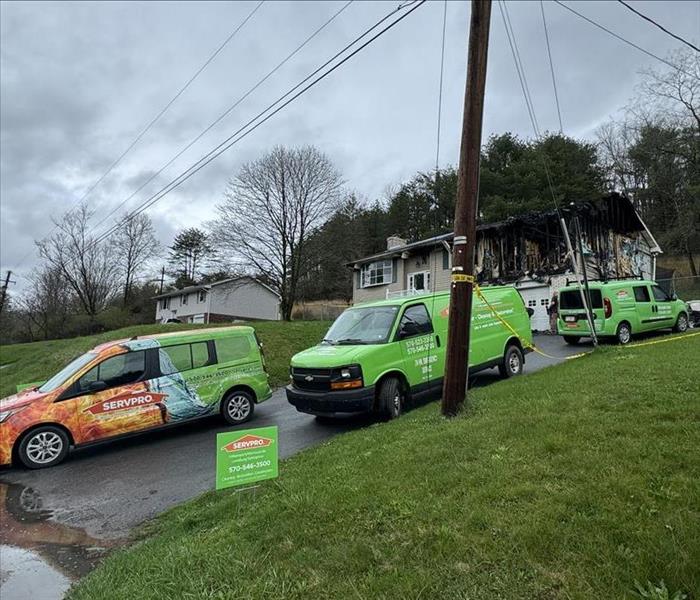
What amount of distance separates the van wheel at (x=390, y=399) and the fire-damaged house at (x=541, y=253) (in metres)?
14.9

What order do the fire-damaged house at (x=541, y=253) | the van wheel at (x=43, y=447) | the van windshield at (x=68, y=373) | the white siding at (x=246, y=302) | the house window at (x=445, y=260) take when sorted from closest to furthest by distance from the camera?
1. the van wheel at (x=43, y=447)
2. the van windshield at (x=68, y=373)
3. the fire-damaged house at (x=541, y=253)
4. the house window at (x=445, y=260)
5. the white siding at (x=246, y=302)

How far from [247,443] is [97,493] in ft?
10.9

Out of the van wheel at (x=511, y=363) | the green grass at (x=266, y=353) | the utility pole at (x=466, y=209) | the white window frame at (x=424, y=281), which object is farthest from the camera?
the white window frame at (x=424, y=281)

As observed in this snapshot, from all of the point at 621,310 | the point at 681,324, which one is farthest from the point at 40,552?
the point at 681,324

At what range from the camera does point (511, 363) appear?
986cm

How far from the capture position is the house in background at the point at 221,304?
44.3 meters

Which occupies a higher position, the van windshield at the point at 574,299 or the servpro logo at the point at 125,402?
the van windshield at the point at 574,299

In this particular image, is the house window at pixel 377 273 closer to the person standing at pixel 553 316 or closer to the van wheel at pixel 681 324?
the person standing at pixel 553 316

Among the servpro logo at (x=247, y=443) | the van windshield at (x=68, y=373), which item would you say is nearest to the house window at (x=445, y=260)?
the van windshield at (x=68, y=373)

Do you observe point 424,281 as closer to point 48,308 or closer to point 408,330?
point 408,330

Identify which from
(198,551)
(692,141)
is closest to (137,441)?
(198,551)

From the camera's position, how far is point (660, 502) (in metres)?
2.87

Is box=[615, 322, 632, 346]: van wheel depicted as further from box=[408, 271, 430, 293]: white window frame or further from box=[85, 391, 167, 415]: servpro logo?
box=[408, 271, 430, 293]: white window frame

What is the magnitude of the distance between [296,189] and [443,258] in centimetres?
1050
